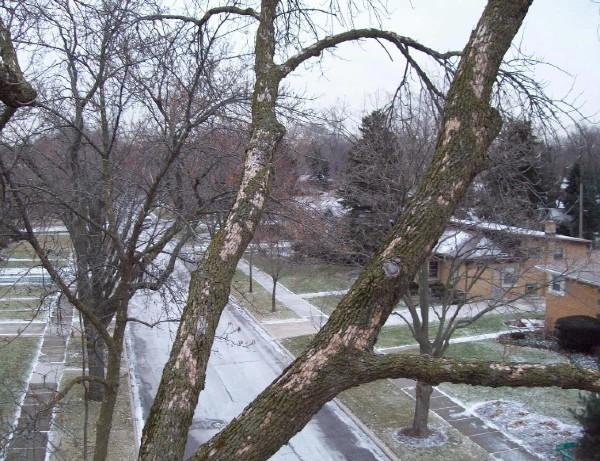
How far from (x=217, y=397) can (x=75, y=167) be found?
20.2 feet

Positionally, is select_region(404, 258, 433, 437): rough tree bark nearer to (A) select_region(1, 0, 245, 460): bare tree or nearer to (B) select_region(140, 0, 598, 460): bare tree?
(A) select_region(1, 0, 245, 460): bare tree

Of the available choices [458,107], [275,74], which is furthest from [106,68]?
[458,107]

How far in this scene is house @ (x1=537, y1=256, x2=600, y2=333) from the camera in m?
17.8

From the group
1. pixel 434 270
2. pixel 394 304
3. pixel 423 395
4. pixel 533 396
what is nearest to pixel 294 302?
→ pixel 434 270

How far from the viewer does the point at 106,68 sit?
8453 millimetres

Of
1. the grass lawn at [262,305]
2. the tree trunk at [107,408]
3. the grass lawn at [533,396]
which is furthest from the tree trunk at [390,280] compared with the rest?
the grass lawn at [262,305]

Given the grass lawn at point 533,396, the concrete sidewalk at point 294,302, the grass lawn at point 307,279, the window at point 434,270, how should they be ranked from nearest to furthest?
1. the grass lawn at point 533,396
2. the concrete sidewalk at point 294,302
3. the grass lawn at point 307,279
4. the window at point 434,270

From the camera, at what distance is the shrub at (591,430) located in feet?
33.4

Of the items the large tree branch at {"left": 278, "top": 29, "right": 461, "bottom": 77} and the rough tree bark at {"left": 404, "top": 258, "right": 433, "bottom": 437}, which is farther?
the rough tree bark at {"left": 404, "top": 258, "right": 433, "bottom": 437}

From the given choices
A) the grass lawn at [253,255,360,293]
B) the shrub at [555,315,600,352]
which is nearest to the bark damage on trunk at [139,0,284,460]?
the shrub at [555,315,600,352]

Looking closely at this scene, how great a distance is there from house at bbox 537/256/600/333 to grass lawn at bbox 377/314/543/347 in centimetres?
111

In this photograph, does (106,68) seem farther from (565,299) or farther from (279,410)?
(565,299)

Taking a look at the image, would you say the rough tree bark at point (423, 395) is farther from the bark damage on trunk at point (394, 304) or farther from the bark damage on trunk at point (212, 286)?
the bark damage on trunk at point (394, 304)

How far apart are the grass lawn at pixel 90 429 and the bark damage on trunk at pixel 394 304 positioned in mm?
7667
